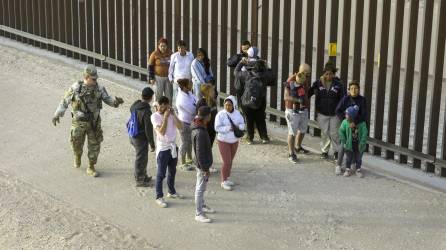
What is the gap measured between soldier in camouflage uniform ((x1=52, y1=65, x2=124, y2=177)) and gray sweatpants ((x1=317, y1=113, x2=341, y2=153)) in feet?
9.40

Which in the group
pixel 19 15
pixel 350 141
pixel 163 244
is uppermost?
pixel 19 15

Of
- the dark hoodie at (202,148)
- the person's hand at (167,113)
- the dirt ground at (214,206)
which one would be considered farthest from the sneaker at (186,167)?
the dark hoodie at (202,148)

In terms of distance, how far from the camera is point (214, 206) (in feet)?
30.4

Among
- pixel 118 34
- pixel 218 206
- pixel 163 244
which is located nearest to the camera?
pixel 163 244

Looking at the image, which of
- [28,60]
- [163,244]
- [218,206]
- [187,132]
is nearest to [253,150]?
[187,132]

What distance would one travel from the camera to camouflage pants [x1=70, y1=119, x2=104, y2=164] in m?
10.2

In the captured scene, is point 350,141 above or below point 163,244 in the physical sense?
above

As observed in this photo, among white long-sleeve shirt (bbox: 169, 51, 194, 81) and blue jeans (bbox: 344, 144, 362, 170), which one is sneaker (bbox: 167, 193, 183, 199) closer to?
blue jeans (bbox: 344, 144, 362, 170)

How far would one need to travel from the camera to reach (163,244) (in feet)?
27.2

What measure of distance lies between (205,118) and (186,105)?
1393 millimetres

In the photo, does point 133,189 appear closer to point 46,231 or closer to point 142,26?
point 46,231

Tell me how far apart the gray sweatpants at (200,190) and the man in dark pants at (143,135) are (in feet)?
3.55

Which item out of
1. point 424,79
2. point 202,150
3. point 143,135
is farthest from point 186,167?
point 424,79

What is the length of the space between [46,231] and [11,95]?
587 cm
